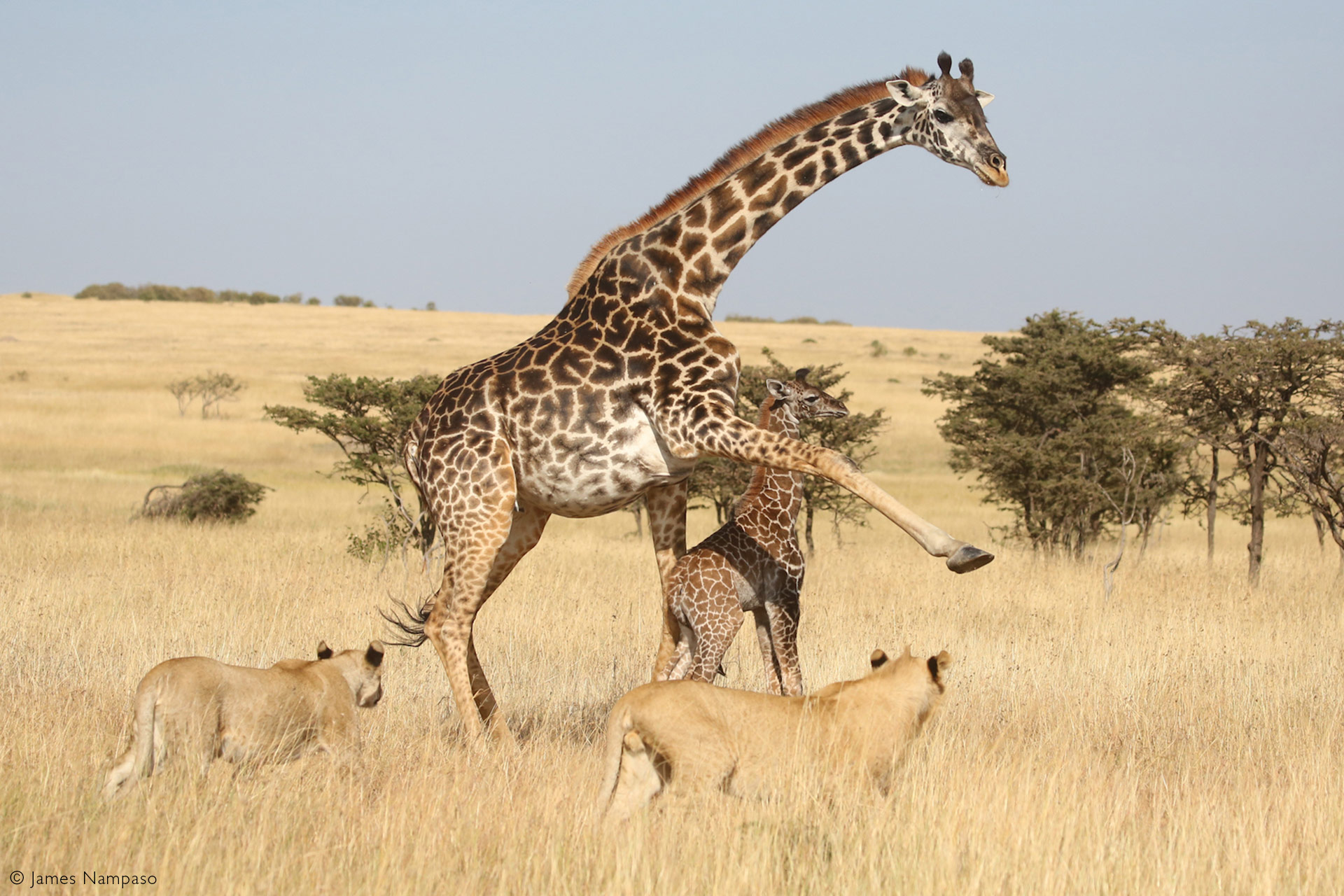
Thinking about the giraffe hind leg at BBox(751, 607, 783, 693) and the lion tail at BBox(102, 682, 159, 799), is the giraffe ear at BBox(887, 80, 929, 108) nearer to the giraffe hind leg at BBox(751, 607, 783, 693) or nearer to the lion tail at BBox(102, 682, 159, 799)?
the giraffe hind leg at BBox(751, 607, 783, 693)

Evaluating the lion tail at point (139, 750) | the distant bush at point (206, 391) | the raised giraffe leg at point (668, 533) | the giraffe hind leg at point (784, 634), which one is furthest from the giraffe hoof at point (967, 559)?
the distant bush at point (206, 391)

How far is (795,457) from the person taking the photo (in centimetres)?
550

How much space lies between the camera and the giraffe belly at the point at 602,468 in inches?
235

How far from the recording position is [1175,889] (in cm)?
420

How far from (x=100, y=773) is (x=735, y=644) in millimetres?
4608

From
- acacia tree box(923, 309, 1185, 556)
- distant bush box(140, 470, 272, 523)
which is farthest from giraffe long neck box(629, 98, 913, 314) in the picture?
distant bush box(140, 470, 272, 523)

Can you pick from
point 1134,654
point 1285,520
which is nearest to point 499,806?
point 1134,654

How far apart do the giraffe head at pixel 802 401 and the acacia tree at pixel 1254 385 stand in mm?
7927

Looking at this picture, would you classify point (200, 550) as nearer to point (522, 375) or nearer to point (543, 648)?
point (543, 648)

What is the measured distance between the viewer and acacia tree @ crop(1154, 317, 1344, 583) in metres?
13.4

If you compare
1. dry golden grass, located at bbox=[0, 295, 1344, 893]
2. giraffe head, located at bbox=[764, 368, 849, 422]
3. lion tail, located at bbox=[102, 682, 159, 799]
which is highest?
giraffe head, located at bbox=[764, 368, 849, 422]

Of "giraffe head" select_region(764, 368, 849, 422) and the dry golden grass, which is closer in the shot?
the dry golden grass
